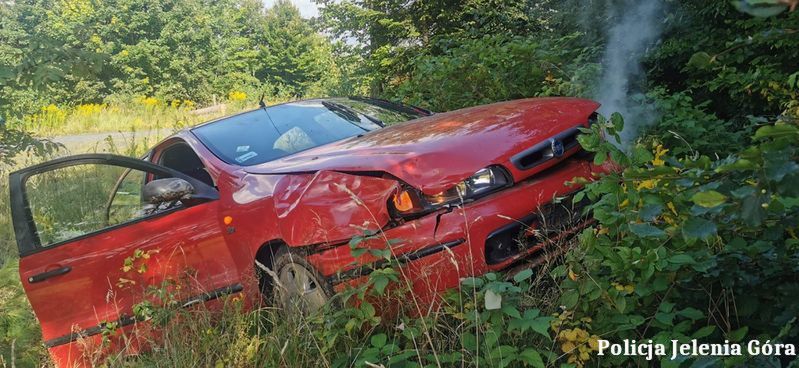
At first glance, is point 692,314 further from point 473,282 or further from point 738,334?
point 473,282

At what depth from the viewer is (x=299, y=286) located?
3.06 metres

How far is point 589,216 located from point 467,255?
27.9 inches

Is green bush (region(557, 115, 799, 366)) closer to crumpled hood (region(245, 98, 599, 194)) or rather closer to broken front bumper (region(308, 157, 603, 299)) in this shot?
broken front bumper (region(308, 157, 603, 299))

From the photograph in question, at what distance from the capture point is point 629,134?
4.31m

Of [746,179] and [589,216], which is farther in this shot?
[589,216]

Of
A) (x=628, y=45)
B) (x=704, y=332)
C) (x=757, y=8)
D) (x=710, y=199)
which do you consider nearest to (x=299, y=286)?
(x=704, y=332)

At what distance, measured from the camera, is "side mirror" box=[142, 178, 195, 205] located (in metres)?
3.29

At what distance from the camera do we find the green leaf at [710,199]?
1282 millimetres

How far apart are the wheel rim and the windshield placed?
838 millimetres

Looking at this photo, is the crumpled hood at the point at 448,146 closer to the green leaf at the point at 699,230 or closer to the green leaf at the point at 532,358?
the green leaf at the point at 532,358

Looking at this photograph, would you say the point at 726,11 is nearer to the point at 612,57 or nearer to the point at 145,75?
the point at 612,57

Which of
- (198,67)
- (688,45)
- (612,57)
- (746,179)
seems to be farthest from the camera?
(198,67)

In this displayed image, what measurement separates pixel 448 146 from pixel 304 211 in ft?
2.47

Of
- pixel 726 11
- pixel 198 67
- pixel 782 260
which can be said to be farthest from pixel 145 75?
pixel 782 260
